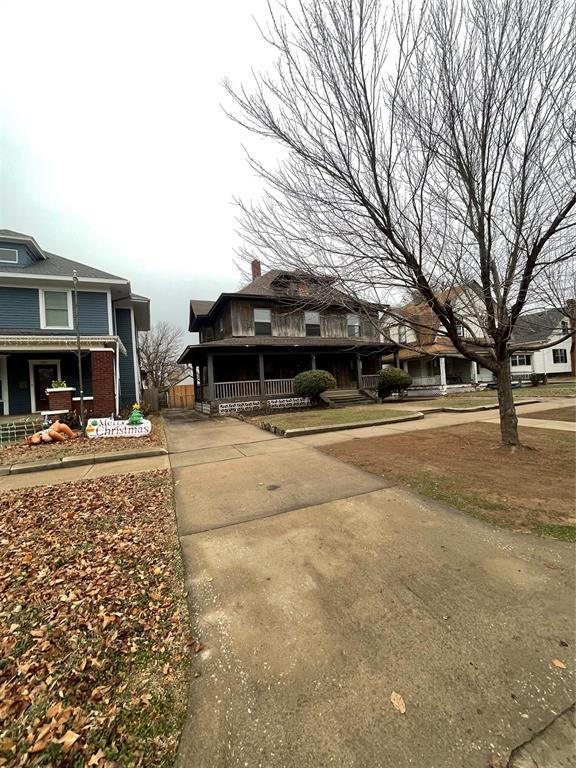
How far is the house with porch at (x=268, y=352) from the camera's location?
50.9 feet

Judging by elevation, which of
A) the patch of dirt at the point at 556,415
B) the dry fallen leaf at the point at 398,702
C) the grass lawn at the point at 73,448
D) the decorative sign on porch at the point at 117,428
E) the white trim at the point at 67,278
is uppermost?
the white trim at the point at 67,278

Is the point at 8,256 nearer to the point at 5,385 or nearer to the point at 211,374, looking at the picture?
the point at 5,385

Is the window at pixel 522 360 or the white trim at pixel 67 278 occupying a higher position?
the white trim at pixel 67 278

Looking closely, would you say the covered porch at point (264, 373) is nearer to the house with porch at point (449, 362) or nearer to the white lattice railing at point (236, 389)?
the white lattice railing at point (236, 389)

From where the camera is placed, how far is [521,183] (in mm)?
4840

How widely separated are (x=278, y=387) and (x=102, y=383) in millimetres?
8008

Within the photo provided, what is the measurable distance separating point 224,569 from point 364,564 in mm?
1188

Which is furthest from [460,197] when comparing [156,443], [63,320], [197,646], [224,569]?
[63,320]

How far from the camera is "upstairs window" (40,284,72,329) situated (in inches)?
515

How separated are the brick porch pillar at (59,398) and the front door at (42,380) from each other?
3.86 metres

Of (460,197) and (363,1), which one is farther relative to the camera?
(460,197)

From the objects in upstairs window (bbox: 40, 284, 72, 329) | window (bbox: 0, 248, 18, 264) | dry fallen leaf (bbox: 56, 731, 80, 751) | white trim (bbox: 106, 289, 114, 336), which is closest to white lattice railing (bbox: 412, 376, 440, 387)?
white trim (bbox: 106, 289, 114, 336)

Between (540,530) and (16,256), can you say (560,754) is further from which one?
(16,256)

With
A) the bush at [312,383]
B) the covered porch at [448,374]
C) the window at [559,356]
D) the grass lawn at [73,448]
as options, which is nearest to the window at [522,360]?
the window at [559,356]
